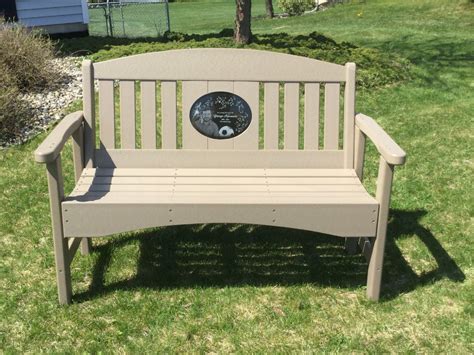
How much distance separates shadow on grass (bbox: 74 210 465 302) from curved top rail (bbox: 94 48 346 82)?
1.24 metres

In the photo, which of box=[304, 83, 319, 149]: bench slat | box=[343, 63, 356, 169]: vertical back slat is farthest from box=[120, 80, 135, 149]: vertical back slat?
box=[343, 63, 356, 169]: vertical back slat

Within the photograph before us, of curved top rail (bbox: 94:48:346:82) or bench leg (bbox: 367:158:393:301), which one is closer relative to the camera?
bench leg (bbox: 367:158:393:301)

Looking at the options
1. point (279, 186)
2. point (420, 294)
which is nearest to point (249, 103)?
point (279, 186)

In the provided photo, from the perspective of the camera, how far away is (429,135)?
650 cm

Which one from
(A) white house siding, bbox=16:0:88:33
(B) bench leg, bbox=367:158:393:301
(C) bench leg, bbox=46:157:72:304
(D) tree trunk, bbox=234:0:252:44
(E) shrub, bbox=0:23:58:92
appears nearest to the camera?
(C) bench leg, bbox=46:157:72:304

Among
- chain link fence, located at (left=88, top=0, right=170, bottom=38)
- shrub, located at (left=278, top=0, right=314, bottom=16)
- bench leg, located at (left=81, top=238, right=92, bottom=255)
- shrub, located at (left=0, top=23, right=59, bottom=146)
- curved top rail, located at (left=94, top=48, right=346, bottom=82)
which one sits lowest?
shrub, located at (left=278, top=0, right=314, bottom=16)

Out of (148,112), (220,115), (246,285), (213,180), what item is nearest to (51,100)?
(148,112)

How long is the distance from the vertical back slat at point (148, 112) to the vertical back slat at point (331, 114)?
115 cm

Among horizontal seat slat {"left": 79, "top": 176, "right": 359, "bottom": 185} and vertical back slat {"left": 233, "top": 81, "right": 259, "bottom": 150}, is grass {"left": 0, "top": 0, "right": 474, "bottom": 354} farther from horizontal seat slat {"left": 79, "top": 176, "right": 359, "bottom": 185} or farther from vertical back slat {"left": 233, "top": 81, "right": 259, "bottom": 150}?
vertical back slat {"left": 233, "top": 81, "right": 259, "bottom": 150}

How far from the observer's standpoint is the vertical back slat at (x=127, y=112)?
3824mm

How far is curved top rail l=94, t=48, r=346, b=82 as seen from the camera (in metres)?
3.78

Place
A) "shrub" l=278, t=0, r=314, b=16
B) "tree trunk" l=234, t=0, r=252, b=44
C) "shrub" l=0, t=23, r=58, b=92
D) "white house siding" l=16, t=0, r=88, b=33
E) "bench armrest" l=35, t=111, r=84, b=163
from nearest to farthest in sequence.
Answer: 1. "bench armrest" l=35, t=111, r=84, b=163
2. "shrub" l=0, t=23, r=58, b=92
3. "tree trunk" l=234, t=0, r=252, b=44
4. "white house siding" l=16, t=0, r=88, b=33
5. "shrub" l=278, t=0, r=314, b=16

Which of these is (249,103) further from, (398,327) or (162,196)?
(398,327)

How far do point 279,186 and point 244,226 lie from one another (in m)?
1.03
